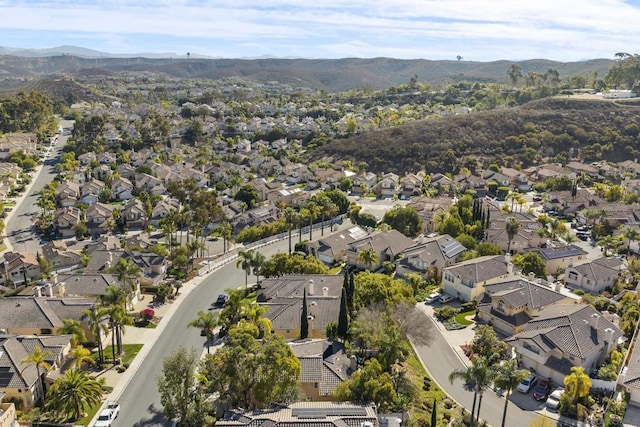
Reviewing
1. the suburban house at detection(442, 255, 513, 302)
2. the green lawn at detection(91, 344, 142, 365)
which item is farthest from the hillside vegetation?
the green lawn at detection(91, 344, 142, 365)

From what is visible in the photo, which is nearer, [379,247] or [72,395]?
[72,395]

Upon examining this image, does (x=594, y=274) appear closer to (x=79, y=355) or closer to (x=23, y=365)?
(x=79, y=355)

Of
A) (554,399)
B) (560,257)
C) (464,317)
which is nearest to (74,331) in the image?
(464,317)

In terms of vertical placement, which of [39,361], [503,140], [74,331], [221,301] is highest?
[503,140]

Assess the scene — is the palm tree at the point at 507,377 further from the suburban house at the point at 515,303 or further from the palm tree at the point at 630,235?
the palm tree at the point at 630,235

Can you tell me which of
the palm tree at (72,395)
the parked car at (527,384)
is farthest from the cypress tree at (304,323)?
the parked car at (527,384)
